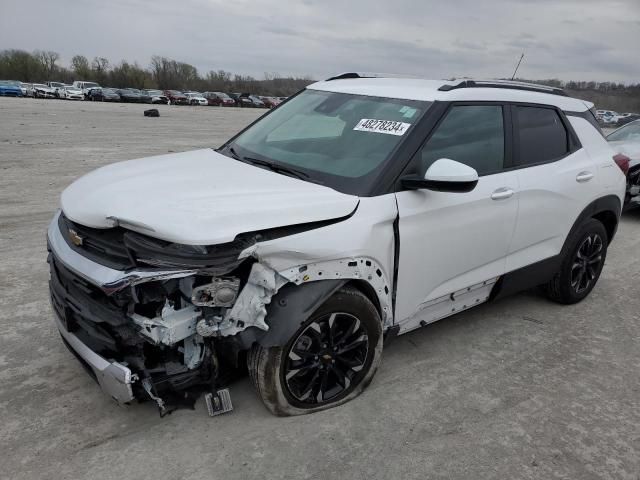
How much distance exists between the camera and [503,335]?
408 cm

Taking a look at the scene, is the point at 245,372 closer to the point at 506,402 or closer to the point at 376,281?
the point at 376,281

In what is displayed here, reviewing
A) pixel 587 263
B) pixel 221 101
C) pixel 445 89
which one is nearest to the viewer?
pixel 445 89

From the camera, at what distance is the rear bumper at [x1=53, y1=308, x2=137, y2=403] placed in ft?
7.99

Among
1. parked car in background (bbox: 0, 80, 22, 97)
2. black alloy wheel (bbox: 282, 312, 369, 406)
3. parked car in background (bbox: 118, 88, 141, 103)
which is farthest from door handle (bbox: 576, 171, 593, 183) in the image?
parked car in background (bbox: 0, 80, 22, 97)

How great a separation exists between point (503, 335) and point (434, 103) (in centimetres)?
193

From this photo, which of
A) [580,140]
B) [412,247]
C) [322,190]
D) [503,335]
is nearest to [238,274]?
[322,190]

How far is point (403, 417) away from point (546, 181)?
6.92ft

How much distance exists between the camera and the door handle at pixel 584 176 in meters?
4.21

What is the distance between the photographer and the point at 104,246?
2.61 m

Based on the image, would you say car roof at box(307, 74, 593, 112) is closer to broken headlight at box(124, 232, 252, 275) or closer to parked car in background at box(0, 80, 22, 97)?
broken headlight at box(124, 232, 252, 275)

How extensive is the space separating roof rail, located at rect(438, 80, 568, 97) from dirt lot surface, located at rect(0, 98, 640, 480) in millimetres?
1833

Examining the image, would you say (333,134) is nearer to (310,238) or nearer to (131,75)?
(310,238)

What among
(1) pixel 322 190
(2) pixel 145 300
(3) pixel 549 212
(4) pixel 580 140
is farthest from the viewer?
(4) pixel 580 140

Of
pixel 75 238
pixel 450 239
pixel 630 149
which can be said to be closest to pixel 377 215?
pixel 450 239
